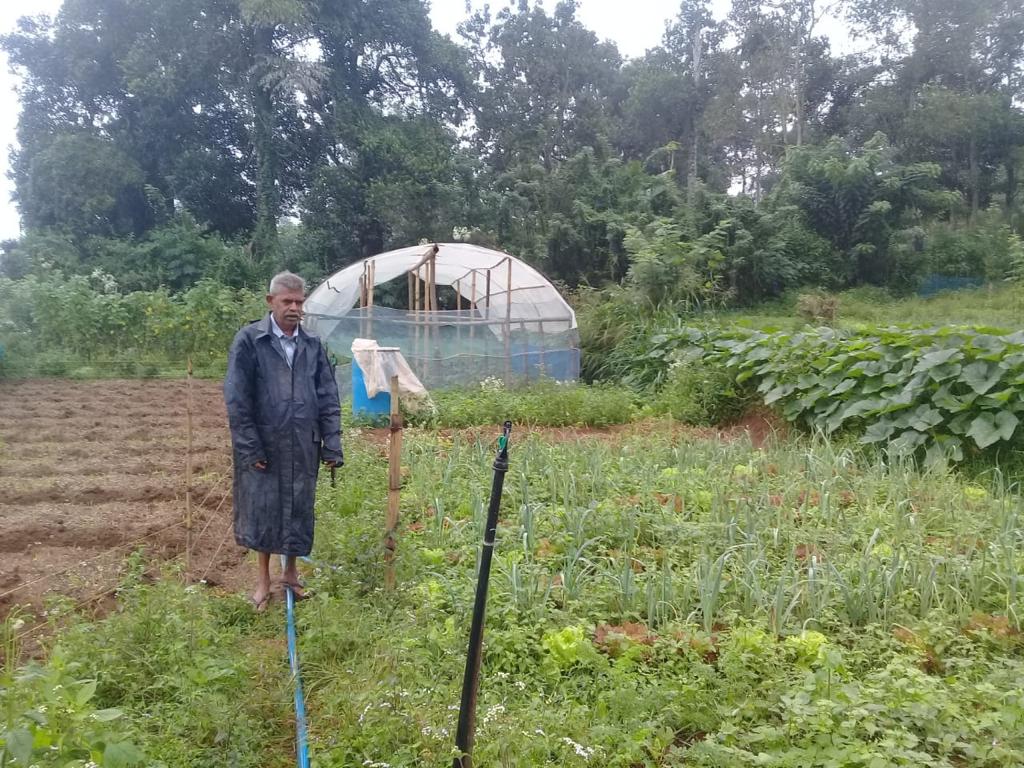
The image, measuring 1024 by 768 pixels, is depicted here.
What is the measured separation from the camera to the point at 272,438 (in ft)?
11.7

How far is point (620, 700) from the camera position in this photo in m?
2.47

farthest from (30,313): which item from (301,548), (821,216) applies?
(821,216)

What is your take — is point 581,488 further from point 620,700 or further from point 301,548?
point 620,700

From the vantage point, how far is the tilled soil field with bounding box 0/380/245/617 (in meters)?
3.99

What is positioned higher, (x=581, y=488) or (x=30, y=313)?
(x=30, y=313)

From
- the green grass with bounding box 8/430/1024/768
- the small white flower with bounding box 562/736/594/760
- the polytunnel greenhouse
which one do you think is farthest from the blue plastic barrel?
the small white flower with bounding box 562/736/594/760

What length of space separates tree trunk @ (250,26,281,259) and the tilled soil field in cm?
1370

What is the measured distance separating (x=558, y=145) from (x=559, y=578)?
991 inches

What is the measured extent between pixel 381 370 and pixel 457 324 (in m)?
2.20

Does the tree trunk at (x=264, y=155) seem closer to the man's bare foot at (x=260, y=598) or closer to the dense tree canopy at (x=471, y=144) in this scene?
the dense tree canopy at (x=471, y=144)

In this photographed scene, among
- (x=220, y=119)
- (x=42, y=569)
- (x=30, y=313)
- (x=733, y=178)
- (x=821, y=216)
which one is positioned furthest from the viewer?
(x=733, y=178)

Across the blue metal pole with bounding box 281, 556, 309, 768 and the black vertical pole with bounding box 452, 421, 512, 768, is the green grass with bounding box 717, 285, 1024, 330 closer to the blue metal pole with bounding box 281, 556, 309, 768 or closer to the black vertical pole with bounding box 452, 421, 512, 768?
the blue metal pole with bounding box 281, 556, 309, 768

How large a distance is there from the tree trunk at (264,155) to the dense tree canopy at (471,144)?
3.3 inches

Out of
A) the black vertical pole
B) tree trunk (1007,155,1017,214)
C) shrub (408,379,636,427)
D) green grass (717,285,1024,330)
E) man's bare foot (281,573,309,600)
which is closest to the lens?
the black vertical pole
